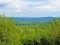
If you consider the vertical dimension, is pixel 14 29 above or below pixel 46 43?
above

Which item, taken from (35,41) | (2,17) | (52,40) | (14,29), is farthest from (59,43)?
(2,17)

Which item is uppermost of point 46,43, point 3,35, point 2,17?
point 2,17

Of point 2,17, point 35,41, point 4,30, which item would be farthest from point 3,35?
point 35,41

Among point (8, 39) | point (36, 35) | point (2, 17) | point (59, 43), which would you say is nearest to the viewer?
point (8, 39)

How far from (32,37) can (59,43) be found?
5.31 metres

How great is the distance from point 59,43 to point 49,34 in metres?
2.64

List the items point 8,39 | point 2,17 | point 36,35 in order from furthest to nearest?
1. point 36,35
2. point 2,17
3. point 8,39

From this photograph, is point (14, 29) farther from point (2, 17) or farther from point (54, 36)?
point (54, 36)

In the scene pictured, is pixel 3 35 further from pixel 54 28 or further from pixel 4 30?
pixel 54 28

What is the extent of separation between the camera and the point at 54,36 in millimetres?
36844

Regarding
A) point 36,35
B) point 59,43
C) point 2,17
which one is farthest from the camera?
point 36,35

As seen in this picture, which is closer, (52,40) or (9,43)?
(9,43)

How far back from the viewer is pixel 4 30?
101ft

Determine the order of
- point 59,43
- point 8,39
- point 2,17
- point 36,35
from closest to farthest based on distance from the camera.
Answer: point 8,39
point 2,17
point 59,43
point 36,35
